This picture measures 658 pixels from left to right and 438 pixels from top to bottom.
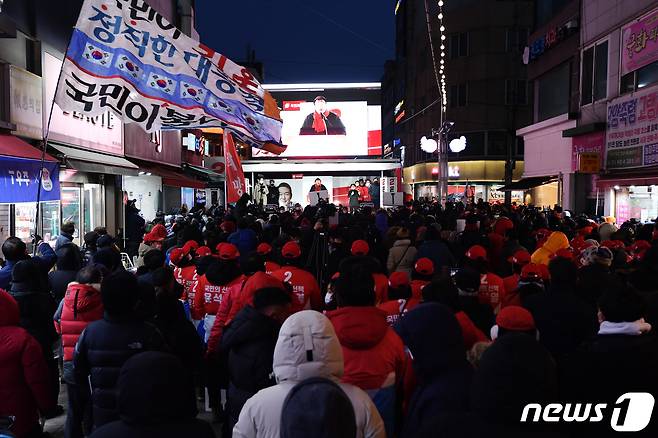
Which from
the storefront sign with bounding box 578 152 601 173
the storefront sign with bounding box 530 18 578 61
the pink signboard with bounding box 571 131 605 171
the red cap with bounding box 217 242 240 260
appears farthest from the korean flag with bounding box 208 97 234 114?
the storefront sign with bounding box 530 18 578 61

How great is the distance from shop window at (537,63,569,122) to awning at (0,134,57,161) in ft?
70.5

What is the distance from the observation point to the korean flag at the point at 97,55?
7.19 metres

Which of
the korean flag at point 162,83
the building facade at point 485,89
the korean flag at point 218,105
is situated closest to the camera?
the korean flag at point 162,83

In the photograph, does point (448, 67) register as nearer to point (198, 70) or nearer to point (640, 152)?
point (640, 152)

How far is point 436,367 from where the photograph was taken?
315 centimetres

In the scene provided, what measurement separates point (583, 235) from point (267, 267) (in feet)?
20.0

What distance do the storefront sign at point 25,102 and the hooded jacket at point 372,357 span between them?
1072 centimetres

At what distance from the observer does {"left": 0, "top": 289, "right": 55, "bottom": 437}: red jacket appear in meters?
3.96

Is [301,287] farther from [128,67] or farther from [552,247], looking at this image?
[128,67]

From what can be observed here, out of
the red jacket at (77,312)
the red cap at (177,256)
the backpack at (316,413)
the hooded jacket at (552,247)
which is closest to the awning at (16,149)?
the red cap at (177,256)

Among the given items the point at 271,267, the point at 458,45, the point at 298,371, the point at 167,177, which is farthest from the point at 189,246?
the point at 458,45

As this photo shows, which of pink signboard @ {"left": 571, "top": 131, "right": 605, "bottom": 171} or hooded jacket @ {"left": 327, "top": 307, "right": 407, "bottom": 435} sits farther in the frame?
pink signboard @ {"left": 571, "top": 131, "right": 605, "bottom": 171}

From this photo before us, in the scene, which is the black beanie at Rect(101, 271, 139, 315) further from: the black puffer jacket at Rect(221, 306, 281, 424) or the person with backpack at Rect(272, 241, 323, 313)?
the person with backpack at Rect(272, 241, 323, 313)

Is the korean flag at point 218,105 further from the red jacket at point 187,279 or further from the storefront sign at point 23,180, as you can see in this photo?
the red jacket at point 187,279
